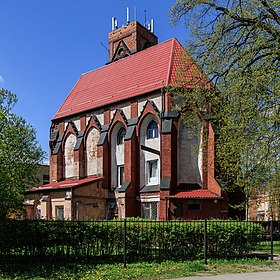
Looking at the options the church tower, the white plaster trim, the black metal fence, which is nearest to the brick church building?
the white plaster trim

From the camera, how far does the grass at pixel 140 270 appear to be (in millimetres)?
12188

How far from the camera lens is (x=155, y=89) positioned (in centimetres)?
3200

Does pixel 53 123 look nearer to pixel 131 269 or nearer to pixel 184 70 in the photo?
pixel 184 70

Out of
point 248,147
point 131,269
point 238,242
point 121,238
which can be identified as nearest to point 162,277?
point 131,269

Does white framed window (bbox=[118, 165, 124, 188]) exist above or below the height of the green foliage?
above

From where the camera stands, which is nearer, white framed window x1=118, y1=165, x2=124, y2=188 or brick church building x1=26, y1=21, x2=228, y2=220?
brick church building x1=26, y1=21, x2=228, y2=220

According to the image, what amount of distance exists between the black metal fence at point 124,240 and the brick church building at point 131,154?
1002 centimetres

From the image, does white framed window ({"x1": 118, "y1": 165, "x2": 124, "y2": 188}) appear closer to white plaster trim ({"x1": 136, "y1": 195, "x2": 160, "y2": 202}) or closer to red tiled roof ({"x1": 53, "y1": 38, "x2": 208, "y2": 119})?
white plaster trim ({"x1": 136, "y1": 195, "x2": 160, "y2": 202})

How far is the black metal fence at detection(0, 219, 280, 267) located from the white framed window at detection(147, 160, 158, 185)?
1529cm

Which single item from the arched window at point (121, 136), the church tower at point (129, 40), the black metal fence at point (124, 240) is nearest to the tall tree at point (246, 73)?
the black metal fence at point (124, 240)

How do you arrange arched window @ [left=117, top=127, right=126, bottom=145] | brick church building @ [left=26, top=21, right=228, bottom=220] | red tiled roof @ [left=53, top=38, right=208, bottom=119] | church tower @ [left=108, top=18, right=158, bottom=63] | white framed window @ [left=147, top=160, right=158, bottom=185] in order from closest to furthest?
A: brick church building @ [left=26, top=21, right=228, bottom=220]
white framed window @ [left=147, top=160, right=158, bottom=185]
red tiled roof @ [left=53, top=38, right=208, bottom=119]
arched window @ [left=117, top=127, right=126, bottom=145]
church tower @ [left=108, top=18, right=158, bottom=63]

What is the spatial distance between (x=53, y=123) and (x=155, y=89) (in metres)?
14.7

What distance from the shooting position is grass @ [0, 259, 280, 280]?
1219 cm

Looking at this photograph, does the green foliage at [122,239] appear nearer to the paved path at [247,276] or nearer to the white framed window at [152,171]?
the paved path at [247,276]
